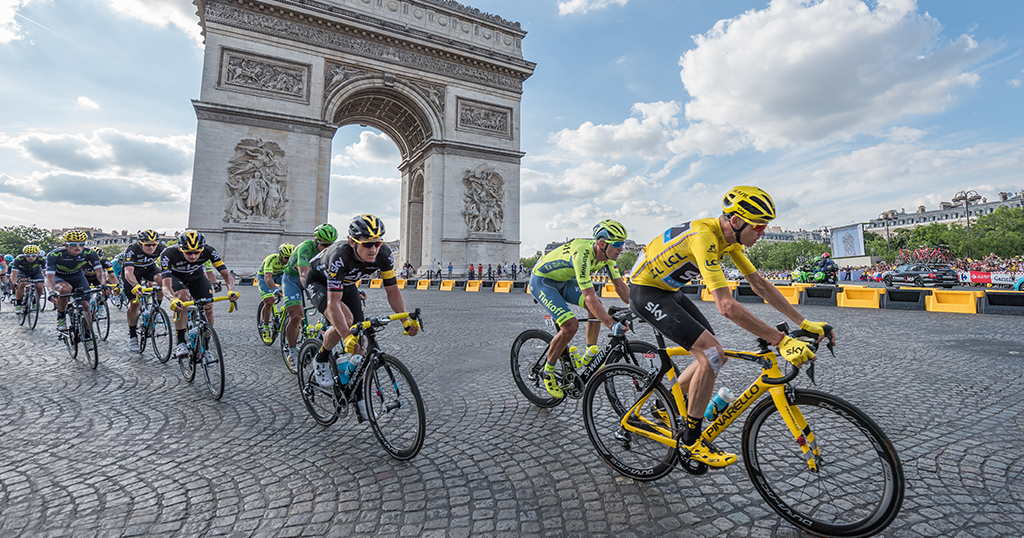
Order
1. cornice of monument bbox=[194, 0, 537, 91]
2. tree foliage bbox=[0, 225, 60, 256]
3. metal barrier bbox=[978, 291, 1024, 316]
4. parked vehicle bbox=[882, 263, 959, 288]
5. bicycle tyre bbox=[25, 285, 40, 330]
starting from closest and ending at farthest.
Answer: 1. bicycle tyre bbox=[25, 285, 40, 330]
2. metal barrier bbox=[978, 291, 1024, 316]
3. parked vehicle bbox=[882, 263, 959, 288]
4. cornice of monument bbox=[194, 0, 537, 91]
5. tree foliage bbox=[0, 225, 60, 256]

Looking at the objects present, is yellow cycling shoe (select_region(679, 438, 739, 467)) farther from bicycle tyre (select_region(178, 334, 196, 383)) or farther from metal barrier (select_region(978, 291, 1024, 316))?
metal barrier (select_region(978, 291, 1024, 316))

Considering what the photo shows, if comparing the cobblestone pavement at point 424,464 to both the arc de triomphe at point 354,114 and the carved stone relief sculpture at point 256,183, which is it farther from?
the arc de triomphe at point 354,114

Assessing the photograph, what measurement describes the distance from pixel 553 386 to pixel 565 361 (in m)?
0.24

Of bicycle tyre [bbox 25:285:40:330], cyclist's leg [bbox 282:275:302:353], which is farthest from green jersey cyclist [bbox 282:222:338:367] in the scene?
bicycle tyre [bbox 25:285:40:330]

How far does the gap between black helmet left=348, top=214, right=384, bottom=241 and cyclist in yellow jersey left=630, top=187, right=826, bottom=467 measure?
6.03 ft

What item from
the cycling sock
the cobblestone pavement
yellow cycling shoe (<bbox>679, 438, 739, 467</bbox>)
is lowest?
the cobblestone pavement

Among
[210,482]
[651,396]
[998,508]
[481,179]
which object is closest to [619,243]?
[651,396]

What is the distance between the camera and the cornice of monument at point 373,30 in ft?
72.5

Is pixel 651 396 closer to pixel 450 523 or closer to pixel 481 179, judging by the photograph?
pixel 450 523

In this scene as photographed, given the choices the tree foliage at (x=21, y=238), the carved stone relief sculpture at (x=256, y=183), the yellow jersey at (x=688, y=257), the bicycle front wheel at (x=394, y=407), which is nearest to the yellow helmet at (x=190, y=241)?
the bicycle front wheel at (x=394, y=407)

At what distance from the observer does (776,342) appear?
83.5 inches

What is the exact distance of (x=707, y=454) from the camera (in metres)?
2.41

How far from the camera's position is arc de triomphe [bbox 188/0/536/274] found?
2158cm

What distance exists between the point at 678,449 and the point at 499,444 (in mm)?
1236
